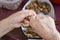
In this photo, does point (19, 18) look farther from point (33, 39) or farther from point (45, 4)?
point (45, 4)

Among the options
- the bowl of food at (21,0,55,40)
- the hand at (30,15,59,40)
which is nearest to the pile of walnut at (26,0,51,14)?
the bowl of food at (21,0,55,40)

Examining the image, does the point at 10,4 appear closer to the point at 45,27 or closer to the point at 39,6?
the point at 39,6

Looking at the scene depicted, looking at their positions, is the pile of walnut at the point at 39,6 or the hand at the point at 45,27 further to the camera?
the pile of walnut at the point at 39,6

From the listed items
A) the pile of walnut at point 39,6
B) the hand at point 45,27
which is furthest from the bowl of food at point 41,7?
the hand at point 45,27

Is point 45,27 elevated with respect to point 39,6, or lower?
lower

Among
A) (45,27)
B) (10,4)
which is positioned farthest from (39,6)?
(45,27)

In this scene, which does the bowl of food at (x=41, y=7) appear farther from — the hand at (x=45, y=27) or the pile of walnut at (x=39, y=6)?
the hand at (x=45, y=27)

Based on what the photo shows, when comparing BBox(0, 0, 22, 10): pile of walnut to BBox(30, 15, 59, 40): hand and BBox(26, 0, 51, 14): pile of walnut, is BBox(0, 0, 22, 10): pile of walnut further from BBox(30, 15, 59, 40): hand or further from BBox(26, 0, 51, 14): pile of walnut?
BBox(30, 15, 59, 40): hand
